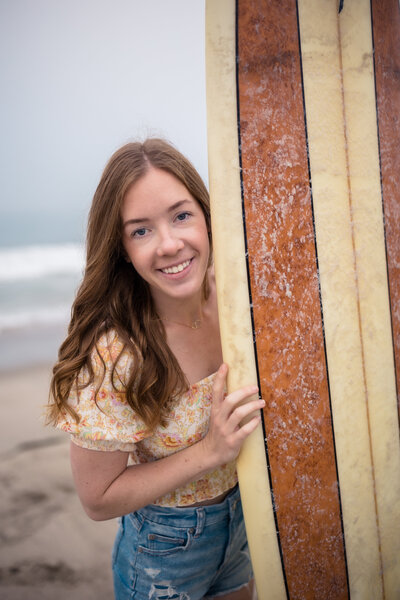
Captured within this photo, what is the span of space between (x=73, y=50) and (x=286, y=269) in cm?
2099

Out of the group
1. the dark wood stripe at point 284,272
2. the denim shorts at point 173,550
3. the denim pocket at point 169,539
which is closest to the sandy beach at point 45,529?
the denim shorts at point 173,550

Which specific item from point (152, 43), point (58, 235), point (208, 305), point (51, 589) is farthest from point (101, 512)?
point (152, 43)

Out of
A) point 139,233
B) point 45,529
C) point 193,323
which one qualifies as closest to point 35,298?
point 45,529

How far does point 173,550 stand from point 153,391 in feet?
1.68

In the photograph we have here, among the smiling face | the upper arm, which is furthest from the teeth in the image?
the upper arm

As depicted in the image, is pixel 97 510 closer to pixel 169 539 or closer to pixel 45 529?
pixel 169 539

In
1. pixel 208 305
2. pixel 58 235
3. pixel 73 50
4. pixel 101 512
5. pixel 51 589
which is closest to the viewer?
pixel 101 512

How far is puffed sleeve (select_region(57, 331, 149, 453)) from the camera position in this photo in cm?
123

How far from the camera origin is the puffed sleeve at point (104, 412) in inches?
48.3

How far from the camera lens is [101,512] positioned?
4.30ft

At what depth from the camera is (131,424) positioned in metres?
1.28

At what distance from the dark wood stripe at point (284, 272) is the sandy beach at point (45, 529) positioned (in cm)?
156

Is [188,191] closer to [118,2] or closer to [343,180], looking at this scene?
[343,180]

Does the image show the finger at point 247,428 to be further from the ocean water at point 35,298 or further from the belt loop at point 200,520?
the ocean water at point 35,298
